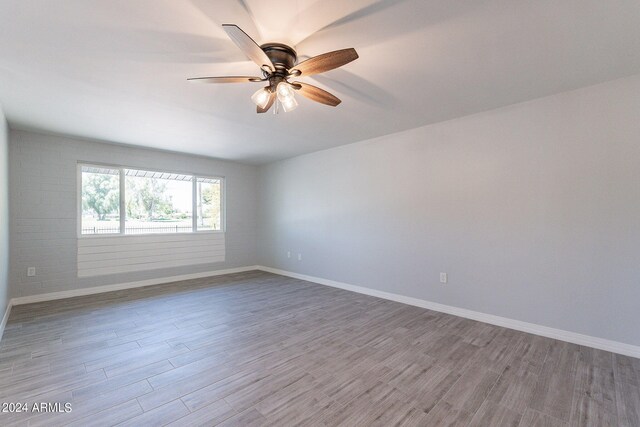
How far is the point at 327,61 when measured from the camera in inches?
71.7

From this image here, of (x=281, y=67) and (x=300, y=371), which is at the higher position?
(x=281, y=67)

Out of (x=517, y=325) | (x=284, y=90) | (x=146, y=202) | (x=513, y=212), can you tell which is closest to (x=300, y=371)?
(x=284, y=90)

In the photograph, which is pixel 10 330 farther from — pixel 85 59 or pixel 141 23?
pixel 141 23

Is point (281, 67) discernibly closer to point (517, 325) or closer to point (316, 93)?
point (316, 93)

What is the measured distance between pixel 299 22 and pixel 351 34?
365 mm

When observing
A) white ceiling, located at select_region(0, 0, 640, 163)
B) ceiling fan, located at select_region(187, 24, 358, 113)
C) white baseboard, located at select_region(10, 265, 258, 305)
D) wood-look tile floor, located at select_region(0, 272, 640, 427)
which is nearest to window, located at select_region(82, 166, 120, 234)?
white baseboard, located at select_region(10, 265, 258, 305)

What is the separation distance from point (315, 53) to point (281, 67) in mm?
301

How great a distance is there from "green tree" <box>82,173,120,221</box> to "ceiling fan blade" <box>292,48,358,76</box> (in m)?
4.41

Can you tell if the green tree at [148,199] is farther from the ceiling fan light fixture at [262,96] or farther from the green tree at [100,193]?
the ceiling fan light fixture at [262,96]

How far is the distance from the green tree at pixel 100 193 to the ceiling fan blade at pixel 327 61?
4410 mm

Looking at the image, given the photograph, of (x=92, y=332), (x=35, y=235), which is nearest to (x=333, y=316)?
(x=92, y=332)

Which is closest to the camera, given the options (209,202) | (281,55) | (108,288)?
(281,55)

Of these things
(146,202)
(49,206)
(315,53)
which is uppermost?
(315,53)

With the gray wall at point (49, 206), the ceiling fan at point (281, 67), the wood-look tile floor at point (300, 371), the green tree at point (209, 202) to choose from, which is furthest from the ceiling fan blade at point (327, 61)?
the green tree at point (209, 202)
